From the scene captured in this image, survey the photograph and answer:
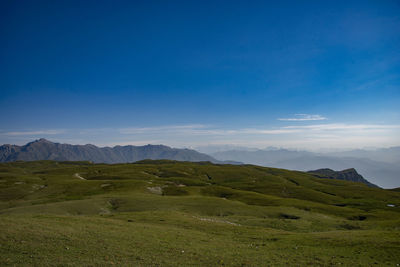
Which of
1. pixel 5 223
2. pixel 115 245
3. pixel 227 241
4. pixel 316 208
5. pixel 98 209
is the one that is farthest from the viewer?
pixel 316 208

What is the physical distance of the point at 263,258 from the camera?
24.8m

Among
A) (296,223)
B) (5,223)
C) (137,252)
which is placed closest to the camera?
(137,252)

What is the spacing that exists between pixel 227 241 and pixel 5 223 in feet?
103

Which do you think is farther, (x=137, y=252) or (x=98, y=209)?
(x=98, y=209)

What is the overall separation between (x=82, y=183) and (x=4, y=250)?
296ft

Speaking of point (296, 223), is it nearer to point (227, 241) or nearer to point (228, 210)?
point (228, 210)

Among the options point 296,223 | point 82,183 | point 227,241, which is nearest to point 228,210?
point 296,223

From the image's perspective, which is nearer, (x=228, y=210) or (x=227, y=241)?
(x=227, y=241)

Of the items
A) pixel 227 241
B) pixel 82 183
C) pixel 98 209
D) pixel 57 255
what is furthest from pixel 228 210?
pixel 82 183

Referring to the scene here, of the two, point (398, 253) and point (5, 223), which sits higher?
point (5, 223)

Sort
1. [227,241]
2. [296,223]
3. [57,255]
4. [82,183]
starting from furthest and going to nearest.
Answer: [82,183] < [296,223] < [227,241] < [57,255]

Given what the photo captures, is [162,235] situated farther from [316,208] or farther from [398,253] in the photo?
[316,208]

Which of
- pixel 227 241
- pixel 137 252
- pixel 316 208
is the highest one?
pixel 137 252

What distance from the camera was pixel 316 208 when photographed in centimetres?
7588
